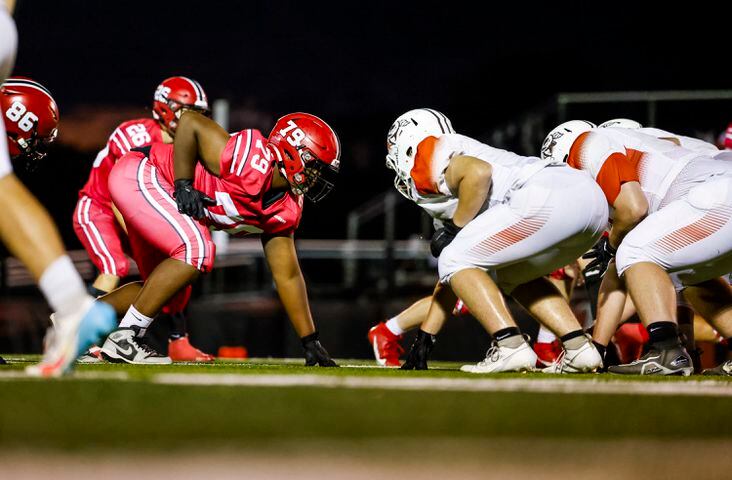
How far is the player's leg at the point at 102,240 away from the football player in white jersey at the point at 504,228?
2.49 metres

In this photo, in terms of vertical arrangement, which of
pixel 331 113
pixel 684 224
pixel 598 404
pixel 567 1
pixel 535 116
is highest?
pixel 567 1

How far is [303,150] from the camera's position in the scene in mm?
5531

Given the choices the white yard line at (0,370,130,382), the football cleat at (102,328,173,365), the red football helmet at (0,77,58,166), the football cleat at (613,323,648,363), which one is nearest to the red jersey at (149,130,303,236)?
the football cleat at (102,328,173,365)

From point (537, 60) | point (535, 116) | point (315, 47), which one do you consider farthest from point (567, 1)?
point (535, 116)

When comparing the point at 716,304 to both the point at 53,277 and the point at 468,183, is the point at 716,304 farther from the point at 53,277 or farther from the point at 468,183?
the point at 53,277

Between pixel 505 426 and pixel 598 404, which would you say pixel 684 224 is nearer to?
pixel 598 404

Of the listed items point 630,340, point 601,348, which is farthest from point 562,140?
point 630,340

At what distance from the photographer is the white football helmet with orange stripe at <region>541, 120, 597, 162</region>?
5.85 metres

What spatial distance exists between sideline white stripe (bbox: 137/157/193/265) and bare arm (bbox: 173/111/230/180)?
0.28m

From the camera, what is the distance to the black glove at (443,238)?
5121 mm

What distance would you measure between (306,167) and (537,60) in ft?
74.3

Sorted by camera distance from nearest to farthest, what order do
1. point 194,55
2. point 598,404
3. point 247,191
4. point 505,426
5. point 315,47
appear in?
point 505,426, point 598,404, point 247,191, point 194,55, point 315,47

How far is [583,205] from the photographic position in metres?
4.86

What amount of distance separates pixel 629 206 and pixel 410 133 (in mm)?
1082
